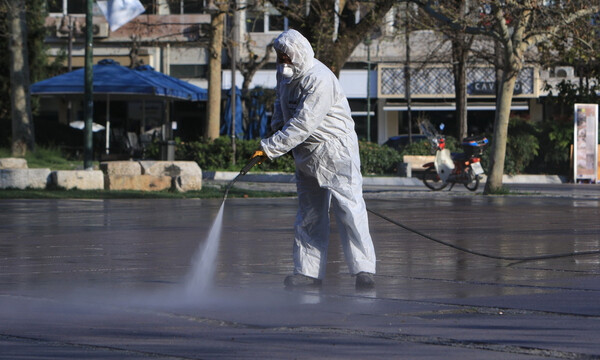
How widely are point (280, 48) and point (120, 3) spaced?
55.9 feet

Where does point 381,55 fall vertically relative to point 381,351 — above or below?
above

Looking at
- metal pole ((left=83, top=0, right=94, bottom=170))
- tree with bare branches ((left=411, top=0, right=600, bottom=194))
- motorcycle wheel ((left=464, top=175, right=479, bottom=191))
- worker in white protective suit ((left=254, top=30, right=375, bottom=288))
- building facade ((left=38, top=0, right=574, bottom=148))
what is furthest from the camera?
building facade ((left=38, top=0, right=574, bottom=148))

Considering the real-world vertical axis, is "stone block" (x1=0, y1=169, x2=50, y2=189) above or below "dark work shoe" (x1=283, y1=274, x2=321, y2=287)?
above

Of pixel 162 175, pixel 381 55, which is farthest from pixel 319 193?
pixel 381 55

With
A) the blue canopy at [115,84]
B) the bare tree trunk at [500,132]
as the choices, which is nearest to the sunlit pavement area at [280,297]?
the bare tree trunk at [500,132]

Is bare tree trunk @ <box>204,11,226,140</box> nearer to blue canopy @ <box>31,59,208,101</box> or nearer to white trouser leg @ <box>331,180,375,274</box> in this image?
blue canopy @ <box>31,59,208,101</box>

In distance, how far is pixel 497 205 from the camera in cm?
1806

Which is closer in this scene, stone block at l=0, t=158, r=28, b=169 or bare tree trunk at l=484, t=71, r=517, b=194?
bare tree trunk at l=484, t=71, r=517, b=194

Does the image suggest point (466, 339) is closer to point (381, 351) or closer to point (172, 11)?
point (381, 351)

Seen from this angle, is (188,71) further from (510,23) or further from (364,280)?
(364,280)

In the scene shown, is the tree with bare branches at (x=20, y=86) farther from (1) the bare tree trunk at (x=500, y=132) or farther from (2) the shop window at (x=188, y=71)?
(2) the shop window at (x=188, y=71)

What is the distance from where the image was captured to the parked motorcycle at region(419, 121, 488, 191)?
76.8ft

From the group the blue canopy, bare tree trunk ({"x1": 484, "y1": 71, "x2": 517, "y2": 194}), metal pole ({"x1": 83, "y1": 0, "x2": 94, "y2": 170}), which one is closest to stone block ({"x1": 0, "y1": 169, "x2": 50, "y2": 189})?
metal pole ({"x1": 83, "y1": 0, "x2": 94, "y2": 170})

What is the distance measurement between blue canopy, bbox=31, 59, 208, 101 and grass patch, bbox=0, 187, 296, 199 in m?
9.20
